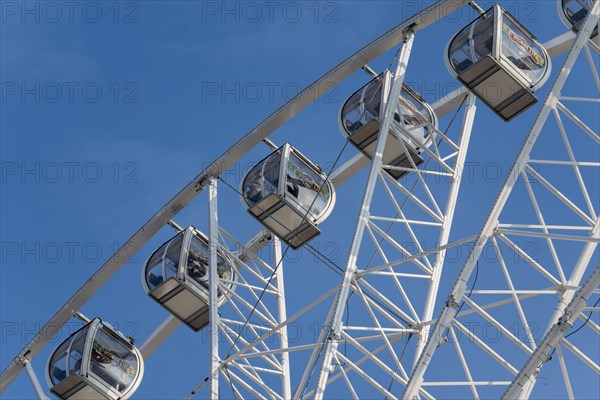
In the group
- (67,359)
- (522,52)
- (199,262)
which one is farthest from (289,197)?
(67,359)

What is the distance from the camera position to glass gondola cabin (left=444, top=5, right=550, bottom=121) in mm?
24469

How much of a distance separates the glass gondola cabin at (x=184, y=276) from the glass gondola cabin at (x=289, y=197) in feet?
5.75

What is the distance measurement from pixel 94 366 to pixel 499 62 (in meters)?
9.64

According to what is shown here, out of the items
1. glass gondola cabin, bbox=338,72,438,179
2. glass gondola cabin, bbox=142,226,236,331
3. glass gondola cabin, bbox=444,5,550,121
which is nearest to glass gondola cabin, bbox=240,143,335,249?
glass gondola cabin, bbox=338,72,438,179

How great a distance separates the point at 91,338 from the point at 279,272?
3812mm

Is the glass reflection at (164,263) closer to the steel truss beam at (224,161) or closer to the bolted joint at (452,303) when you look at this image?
the steel truss beam at (224,161)

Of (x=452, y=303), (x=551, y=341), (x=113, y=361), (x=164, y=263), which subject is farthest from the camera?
(x=164, y=263)

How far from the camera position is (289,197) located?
87.1ft

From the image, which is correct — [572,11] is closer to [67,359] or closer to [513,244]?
[513,244]

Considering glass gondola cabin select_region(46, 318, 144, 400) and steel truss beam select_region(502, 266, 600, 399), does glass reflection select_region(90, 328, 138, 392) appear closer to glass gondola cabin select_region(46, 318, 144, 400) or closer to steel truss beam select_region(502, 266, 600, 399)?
glass gondola cabin select_region(46, 318, 144, 400)

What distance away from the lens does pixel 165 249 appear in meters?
28.8

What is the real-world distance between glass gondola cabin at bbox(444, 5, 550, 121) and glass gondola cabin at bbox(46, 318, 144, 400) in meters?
8.61

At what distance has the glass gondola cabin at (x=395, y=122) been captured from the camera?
25266 mm

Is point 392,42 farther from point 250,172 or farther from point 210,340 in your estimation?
point 210,340
